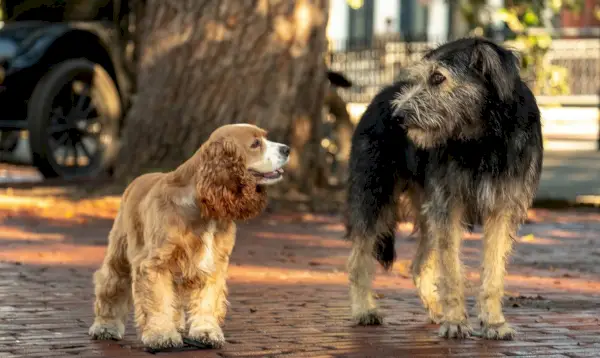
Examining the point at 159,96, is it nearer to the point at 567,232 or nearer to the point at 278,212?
the point at 278,212

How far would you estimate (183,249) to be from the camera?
690cm

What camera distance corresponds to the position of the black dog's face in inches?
286

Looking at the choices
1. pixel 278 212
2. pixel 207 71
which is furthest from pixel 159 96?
pixel 278 212

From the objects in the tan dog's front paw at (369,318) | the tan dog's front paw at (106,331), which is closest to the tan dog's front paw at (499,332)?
the tan dog's front paw at (369,318)

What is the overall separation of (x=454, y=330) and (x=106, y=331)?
6.17 ft

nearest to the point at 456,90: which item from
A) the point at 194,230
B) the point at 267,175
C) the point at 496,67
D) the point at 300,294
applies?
the point at 496,67

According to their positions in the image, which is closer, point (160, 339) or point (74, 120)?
point (160, 339)

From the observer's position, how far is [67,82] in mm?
16938

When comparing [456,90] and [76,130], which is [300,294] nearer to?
[456,90]

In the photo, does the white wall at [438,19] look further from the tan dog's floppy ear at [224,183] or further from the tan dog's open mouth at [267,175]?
the tan dog's floppy ear at [224,183]

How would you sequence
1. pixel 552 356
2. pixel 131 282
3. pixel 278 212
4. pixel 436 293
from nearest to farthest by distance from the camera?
pixel 552 356
pixel 131 282
pixel 436 293
pixel 278 212

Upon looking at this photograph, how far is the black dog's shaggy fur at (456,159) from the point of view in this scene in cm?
730

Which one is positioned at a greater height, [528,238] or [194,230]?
[194,230]

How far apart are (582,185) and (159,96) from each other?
5661 millimetres
